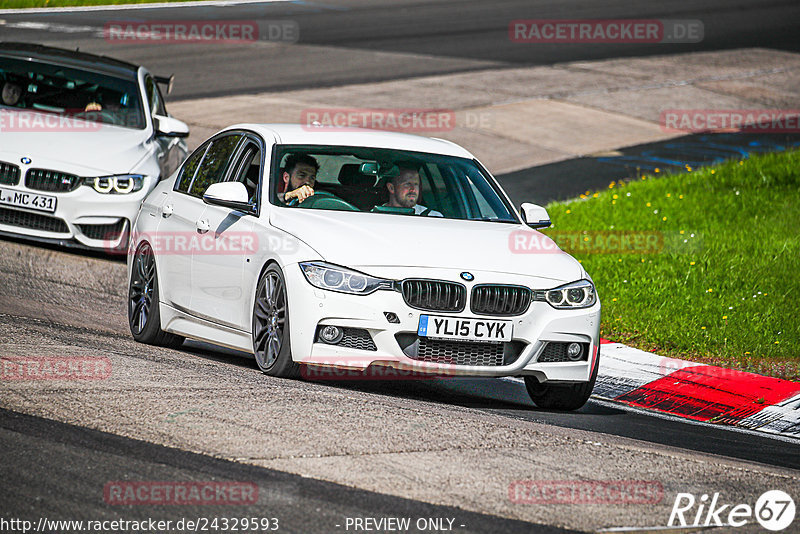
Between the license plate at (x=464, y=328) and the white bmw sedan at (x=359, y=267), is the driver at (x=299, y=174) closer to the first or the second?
the white bmw sedan at (x=359, y=267)

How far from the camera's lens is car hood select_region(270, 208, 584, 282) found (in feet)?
24.8

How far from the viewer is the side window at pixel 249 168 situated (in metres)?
8.77

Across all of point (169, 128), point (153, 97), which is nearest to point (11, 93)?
point (153, 97)

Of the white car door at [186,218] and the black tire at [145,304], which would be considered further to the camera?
the black tire at [145,304]

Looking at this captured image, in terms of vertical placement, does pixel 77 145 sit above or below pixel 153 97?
below

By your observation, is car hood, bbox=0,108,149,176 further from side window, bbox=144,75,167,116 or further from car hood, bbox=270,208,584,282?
car hood, bbox=270,208,584,282

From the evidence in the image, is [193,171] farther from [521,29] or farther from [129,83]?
[521,29]

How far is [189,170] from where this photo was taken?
9492 mm

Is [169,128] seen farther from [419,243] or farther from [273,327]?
[419,243]

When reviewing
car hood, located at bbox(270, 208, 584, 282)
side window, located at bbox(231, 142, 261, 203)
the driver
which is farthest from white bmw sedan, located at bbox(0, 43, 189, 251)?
car hood, located at bbox(270, 208, 584, 282)

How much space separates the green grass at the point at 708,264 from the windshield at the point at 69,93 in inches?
187

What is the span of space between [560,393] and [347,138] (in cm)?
230

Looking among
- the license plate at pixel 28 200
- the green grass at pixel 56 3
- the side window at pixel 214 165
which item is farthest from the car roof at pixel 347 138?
the green grass at pixel 56 3

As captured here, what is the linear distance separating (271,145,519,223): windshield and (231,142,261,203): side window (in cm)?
25
